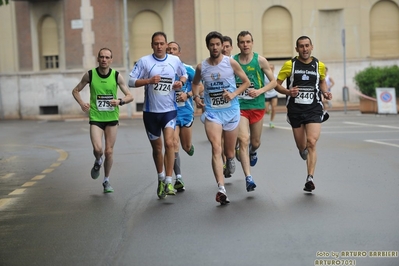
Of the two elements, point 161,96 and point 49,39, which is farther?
point 49,39

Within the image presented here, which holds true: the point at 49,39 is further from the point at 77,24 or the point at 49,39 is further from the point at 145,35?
the point at 145,35

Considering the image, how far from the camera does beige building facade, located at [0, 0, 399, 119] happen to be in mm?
41156

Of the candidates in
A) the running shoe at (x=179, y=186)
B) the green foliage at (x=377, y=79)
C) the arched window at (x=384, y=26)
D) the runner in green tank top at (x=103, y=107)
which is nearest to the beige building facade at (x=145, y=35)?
the arched window at (x=384, y=26)

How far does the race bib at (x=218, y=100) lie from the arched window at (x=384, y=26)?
31083mm

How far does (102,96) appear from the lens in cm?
1268

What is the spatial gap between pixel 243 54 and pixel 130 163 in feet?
17.7

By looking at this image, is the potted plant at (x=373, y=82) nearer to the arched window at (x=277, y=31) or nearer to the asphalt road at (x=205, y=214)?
the arched window at (x=277, y=31)

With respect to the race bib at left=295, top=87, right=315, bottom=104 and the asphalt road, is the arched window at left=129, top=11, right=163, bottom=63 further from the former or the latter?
the race bib at left=295, top=87, right=315, bottom=104

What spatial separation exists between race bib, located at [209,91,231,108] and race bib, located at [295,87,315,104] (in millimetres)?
1170

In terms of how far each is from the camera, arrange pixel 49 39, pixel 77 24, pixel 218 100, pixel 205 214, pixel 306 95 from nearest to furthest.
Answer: pixel 205 214 < pixel 218 100 < pixel 306 95 < pixel 77 24 < pixel 49 39

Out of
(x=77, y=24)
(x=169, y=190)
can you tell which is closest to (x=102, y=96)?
(x=169, y=190)

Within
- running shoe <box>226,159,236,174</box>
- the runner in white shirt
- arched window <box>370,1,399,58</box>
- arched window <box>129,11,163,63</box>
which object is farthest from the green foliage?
the runner in white shirt

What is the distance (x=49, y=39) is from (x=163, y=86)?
32.5m

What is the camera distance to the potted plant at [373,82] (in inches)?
1356
